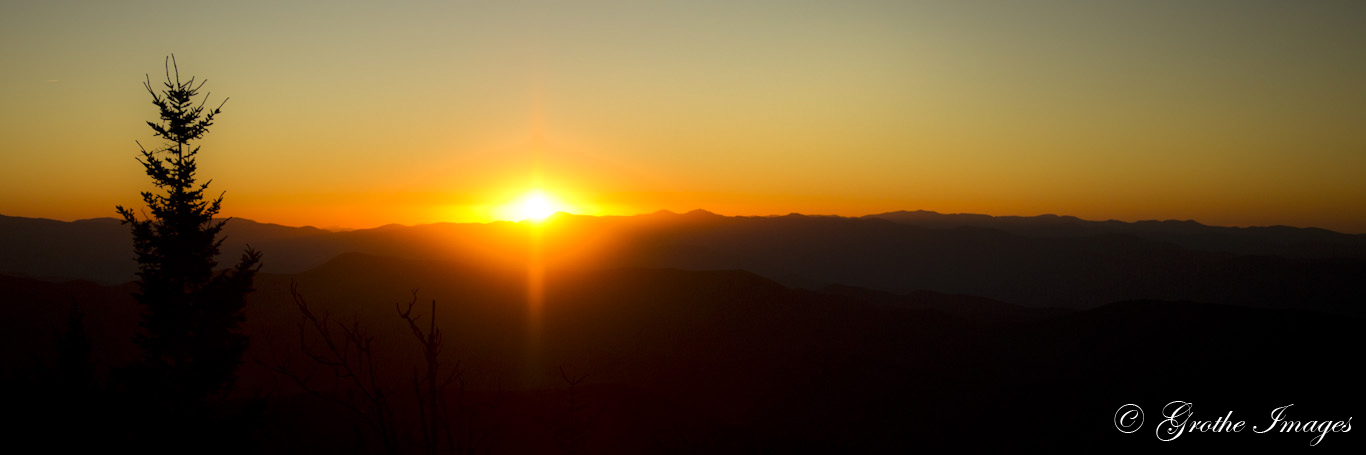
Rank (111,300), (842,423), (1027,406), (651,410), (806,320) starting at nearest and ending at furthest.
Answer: (651,410) < (1027,406) < (842,423) < (111,300) < (806,320)

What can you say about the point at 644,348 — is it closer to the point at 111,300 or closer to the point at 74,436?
the point at 111,300

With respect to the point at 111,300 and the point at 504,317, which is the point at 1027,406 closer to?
the point at 504,317

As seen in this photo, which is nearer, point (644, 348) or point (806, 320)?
point (644, 348)

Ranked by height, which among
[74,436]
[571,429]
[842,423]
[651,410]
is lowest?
[842,423]

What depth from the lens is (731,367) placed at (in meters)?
57.0

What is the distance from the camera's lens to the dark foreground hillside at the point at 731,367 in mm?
27969

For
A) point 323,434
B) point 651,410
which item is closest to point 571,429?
point 323,434

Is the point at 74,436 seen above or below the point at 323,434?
above

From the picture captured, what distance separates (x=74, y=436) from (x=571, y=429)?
4439mm

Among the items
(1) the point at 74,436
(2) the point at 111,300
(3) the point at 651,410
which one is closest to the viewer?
(1) the point at 74,436

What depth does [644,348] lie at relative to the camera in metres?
71.4

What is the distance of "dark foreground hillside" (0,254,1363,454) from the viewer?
2797cm

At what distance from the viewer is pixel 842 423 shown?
44812mm

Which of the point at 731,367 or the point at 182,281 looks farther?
the point at 731,367
